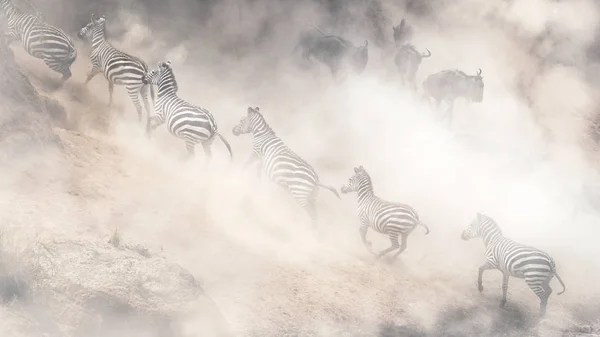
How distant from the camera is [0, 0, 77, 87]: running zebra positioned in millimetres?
9250

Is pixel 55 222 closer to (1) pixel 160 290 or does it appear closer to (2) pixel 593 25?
(1) pixel 160 290

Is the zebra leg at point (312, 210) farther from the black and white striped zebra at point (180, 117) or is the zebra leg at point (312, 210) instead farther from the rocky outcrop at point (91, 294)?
the rocky outcrop at point (91, 294)

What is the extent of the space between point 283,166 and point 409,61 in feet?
19.5

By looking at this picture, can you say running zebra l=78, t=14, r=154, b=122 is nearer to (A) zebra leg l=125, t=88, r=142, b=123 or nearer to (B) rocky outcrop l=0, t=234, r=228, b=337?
(A) zebra leg l=125, t=88, r=142, b=123

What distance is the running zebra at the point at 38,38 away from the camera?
9.25 meters

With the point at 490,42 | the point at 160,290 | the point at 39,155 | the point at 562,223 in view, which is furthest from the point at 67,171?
the point at 490,42

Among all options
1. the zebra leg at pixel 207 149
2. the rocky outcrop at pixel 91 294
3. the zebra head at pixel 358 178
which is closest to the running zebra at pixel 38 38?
the zebra leg at pixel 207 149

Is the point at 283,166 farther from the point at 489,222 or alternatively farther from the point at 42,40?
the point at 42,40

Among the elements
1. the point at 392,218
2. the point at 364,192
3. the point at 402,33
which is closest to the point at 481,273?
the point at 392,218

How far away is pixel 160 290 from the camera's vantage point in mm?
6074

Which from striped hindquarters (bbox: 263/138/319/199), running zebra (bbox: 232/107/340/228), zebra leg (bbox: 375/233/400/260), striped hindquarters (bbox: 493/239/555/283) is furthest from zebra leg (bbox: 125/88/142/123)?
striped hindquarters (bbox: 493/239/555/283)

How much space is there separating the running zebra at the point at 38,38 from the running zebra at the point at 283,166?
9.34 ft

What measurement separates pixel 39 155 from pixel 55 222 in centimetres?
132

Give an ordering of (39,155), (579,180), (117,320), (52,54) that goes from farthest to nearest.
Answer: (579,180) → (52,54) → (39,155) → (117,320)
